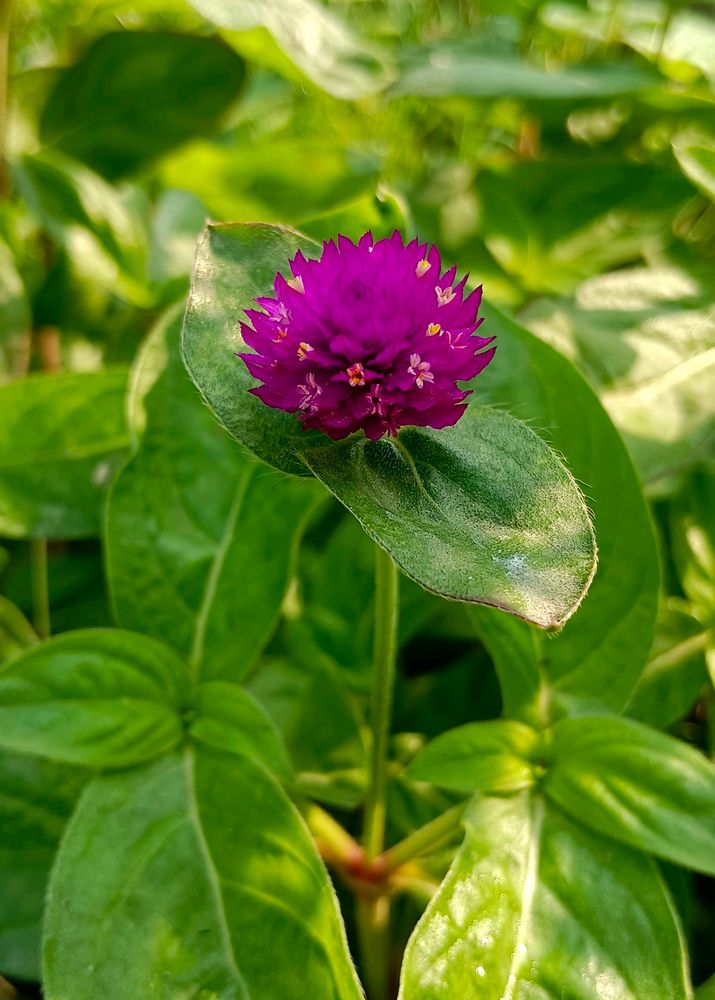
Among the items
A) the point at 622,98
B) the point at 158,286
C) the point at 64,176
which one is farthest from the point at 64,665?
the point at 622,98

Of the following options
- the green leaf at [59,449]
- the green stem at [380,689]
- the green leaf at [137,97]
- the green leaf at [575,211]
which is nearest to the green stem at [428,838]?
the green stem at [380,689]

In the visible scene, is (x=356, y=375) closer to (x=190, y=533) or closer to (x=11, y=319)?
(x=190, y=533)

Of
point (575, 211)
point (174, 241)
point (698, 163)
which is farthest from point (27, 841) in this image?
point (575, 211)

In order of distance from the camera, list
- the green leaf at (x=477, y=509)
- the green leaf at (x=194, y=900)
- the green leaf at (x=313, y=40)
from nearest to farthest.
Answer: the green leaf at (x=477, y=509)
the green leaf at (x=194, y=900)
the green leaf at (x=313, y=40)

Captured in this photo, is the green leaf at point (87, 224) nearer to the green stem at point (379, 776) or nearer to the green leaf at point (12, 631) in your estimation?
the green leaf at point (12, 631)

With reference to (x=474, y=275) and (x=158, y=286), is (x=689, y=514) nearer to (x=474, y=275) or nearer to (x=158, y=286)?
(x=474, y=275)

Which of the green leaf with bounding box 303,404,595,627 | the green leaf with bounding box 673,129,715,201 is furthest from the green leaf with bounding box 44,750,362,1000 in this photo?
the green leaf with bounding box 673,129,715,201
